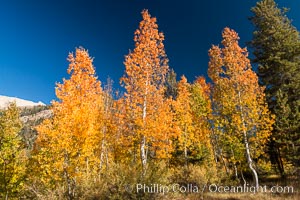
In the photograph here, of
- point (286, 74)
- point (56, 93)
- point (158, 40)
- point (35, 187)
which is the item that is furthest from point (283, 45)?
point (35, 187)

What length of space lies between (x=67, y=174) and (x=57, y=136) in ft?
6.70

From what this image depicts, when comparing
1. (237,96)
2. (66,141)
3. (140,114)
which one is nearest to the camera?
(66,141)

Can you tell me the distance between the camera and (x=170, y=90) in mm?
59250

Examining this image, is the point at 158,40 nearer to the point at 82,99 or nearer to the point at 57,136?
the point at 82,99

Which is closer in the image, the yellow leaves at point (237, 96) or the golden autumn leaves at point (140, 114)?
the golden autumn leaves at point (140, 114)

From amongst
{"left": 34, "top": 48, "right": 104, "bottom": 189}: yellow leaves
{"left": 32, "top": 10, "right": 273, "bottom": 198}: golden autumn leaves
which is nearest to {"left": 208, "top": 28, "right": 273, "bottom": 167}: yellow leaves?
{"left": 32, "top": 10, "right": 273, "bottom": 198}: golden autumn leaves

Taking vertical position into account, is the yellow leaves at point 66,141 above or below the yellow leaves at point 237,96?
below

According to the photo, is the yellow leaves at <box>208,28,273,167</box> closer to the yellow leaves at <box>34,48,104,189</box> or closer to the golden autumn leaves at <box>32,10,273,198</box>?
the golden autumn leaves at <box>32,10,273,198</box>

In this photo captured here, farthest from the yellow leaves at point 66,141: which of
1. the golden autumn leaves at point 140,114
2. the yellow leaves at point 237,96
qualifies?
the yellow leaves at point 237,96

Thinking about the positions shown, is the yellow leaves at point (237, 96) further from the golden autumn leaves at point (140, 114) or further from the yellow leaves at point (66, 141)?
the yellow leaves at point (66, 141)

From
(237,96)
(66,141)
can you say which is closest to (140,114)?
(66,141)

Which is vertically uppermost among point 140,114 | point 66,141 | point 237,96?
point 237,96

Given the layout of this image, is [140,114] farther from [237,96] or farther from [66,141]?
[237,96]

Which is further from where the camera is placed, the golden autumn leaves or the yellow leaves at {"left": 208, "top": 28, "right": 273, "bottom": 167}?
the yellow leaves at {"left": 208, "top": 28, "right": 273, "bottom": 167}
